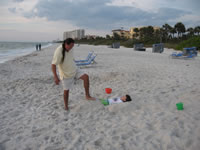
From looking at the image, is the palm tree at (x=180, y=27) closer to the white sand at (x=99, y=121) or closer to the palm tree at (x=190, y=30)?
the palm tree at (x=190, y=30)

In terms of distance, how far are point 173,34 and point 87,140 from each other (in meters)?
64.3

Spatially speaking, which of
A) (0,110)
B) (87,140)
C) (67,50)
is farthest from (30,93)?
(87,140)

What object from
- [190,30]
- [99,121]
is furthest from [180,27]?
[99,121]

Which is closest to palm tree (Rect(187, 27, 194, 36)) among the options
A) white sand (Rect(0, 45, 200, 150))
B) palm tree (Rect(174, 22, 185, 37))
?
palm tree (Rect(174, 22, 185, 37))

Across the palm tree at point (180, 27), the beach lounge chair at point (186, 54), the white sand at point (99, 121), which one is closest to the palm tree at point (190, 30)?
the palm tree at point (180, 27)

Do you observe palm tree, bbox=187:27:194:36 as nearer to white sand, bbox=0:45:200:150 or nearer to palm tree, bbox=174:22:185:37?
palm tree, bbox=174:22:185:37

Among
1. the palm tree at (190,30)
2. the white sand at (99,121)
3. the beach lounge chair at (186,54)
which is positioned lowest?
the white sand at (99,121)

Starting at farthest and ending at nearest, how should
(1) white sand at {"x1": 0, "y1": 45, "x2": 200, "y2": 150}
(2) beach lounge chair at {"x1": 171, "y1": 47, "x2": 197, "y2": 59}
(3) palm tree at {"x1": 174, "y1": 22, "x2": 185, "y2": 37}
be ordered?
(3) palm tree at {"x1": 174, "y1": 22, "x2": 185, "y2": 37} < (2) beach lounge chair at {"x1": 171, "y1": 47, "x2": 197, "y2": 59} < (1) white sand at {"x1": 0, "y1": 45, "x2": 200, "y2": 150}

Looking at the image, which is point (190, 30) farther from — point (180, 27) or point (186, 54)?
point (186, 54)

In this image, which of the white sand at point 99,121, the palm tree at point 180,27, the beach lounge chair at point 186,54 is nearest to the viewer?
the white sand at point 99,121

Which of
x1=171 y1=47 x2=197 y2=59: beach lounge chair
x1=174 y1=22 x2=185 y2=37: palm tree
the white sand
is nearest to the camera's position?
the white sand

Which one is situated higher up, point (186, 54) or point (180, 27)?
point (180, 27)

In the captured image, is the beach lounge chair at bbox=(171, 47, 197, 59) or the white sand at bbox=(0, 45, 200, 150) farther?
the beach lounge chair at bbox=(171, 47, 197, 59)

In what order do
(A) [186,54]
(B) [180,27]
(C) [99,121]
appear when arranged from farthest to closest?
(B) [180,27] → (A) [186,54] → (C) [99,121]
